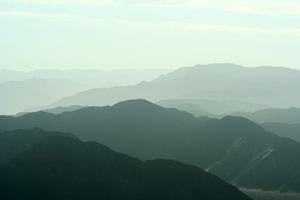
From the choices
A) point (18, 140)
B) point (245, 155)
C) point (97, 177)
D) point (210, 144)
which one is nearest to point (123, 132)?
point (210, 144)

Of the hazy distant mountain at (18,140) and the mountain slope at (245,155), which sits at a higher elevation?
the hazy distant mountain at (18,140)

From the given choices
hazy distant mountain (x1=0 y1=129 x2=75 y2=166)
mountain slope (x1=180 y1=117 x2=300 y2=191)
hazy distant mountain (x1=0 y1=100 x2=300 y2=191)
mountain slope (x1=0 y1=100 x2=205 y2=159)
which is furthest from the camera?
mountain slope (x1=0 y1=100 x2=205 y2=159)

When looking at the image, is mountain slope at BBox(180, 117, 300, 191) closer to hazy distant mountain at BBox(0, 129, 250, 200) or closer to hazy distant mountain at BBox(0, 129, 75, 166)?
hazy distant mountain at BBox(0, 129, 250, 200)

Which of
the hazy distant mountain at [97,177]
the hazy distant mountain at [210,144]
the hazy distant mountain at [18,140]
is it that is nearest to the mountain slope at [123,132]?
the hazy distant mountain at [210,144]

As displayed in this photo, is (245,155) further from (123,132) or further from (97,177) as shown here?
(97,177)

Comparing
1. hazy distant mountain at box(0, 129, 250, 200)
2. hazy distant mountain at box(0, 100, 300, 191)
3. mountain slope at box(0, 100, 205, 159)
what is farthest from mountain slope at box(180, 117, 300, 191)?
hazy distant mountain at box(0, 129, 250, 200)

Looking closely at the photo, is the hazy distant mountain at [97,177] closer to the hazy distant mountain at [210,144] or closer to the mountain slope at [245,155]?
the mountain slope at [245,155]
